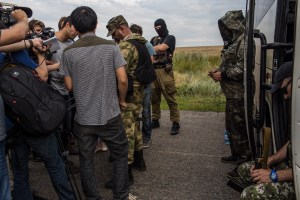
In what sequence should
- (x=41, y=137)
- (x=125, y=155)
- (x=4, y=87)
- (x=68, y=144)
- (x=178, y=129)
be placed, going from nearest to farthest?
1. (x=4, y=87)
2. (x=41, y=137)
3. (x=125, y=155)
4. (x=68, y=144)
5. (x=178, y=129)

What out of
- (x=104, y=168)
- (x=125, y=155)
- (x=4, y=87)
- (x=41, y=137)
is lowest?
(x=104, y=168)

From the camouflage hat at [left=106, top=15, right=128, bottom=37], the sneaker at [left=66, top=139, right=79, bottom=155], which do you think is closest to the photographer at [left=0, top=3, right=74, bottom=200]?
the camouflage hat at [left=106, top=15, right=128, bottom=37]

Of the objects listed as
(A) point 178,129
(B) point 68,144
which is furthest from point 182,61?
(B) point 68,144

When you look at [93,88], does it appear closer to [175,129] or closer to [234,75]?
[234,75]

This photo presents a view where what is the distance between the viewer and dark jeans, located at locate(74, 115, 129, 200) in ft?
10.5

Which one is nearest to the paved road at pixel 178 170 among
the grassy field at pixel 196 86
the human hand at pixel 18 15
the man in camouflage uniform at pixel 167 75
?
the man in camouflage uniform at pixel 167 75

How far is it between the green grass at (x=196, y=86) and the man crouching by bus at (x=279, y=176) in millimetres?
6057

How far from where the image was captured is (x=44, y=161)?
2.93 metres

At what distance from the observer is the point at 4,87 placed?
2.55 m

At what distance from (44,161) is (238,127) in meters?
2.40

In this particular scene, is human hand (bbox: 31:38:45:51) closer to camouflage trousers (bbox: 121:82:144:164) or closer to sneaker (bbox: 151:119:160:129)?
camouflage trousers (bbox: 121:82:144:164)

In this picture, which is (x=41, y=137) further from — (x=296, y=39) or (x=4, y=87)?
(x=296, y=39)

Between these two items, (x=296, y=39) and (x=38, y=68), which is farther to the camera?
(x=38, y=68)

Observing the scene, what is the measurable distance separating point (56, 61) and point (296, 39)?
2984 mm
